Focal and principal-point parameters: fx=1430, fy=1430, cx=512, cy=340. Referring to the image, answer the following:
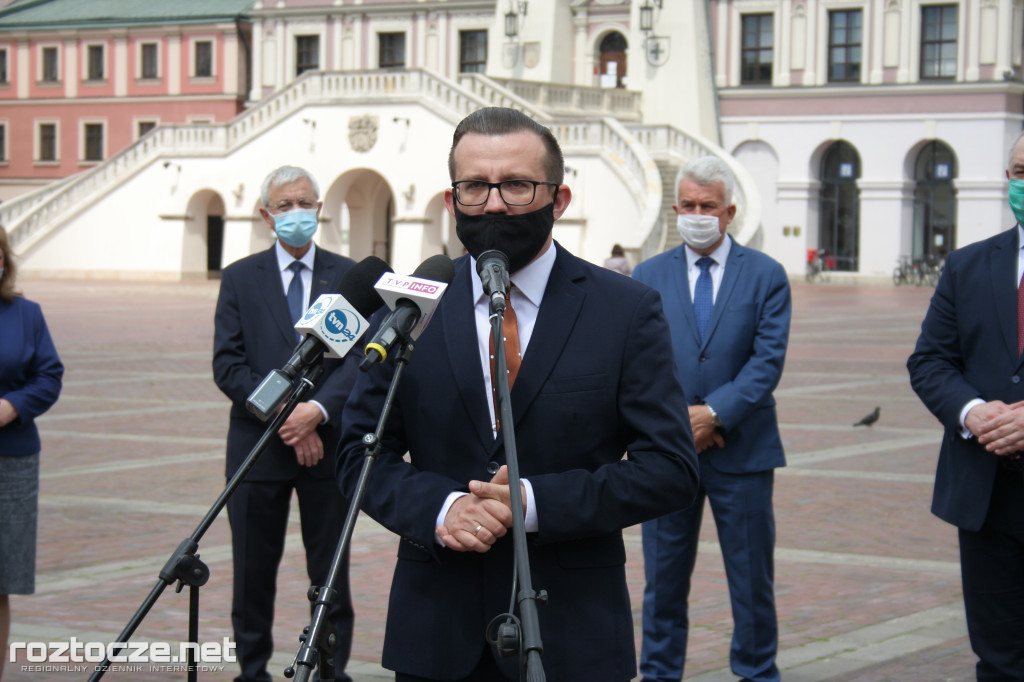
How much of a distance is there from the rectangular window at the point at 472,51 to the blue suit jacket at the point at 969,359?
52.1 meters

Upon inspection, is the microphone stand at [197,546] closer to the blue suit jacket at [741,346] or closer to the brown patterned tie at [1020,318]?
the brown patterned tie at [1020,318]

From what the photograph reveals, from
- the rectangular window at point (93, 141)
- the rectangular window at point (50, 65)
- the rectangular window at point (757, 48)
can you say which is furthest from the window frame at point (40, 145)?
the rectangular window at point (757, 48)

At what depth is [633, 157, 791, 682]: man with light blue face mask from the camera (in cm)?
582

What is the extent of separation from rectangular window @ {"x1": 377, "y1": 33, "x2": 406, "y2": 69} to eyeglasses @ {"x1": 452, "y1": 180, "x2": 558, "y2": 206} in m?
55.1

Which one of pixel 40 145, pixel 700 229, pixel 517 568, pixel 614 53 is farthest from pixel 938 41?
pixel 517 568

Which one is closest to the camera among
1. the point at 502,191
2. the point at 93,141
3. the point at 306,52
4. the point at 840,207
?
the point at 502,191

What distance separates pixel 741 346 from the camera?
5.98 metres

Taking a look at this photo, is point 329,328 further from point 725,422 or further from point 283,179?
point 283,179

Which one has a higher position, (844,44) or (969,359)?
(844,44)

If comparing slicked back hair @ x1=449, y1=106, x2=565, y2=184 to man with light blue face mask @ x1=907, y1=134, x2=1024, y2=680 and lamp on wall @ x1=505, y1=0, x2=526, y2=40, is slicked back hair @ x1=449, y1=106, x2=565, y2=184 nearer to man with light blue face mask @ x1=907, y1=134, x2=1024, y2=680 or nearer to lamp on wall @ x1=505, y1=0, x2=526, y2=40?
man with light blue face mask @ x1=907, y1=134, x2=1024, y2=680

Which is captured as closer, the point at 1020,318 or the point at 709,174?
the point at 1020,318

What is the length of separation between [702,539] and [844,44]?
43.2m

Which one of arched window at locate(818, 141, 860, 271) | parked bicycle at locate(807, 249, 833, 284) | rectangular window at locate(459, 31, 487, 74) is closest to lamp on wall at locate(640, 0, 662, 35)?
arched window at locate(818, 141, 860, 271)

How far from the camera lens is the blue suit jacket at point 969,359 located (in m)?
4.72
